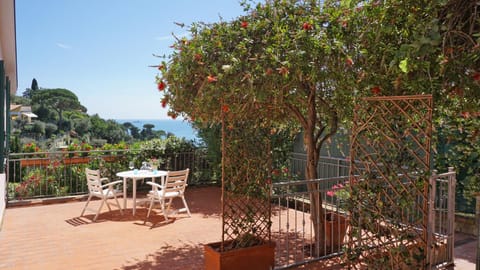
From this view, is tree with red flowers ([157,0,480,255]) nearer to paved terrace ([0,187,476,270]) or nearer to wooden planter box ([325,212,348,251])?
wooden planter box ([325,212,348,251])

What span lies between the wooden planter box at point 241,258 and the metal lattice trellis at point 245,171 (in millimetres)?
138

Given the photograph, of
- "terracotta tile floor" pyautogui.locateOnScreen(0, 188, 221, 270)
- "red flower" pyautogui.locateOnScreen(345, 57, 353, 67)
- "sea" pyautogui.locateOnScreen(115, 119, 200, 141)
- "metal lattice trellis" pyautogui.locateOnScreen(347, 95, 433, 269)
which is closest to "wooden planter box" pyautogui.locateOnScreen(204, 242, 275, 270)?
"terracotta tile floor" pyautogui.locateOnScreen(0, 188, 221, 270)

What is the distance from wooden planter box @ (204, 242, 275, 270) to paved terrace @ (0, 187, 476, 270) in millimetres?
614

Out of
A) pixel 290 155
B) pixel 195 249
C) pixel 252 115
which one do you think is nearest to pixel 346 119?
pixel 252 115

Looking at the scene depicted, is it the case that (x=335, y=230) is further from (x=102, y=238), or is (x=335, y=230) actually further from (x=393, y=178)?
(x=102, y=238)

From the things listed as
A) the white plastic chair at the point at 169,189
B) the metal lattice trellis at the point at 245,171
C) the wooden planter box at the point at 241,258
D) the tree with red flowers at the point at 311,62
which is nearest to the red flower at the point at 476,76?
the tree with red flowers at the point at 311,62

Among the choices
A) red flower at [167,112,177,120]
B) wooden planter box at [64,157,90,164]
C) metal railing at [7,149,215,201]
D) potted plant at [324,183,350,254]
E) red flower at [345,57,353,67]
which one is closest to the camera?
red flower at [345,57,353,67]

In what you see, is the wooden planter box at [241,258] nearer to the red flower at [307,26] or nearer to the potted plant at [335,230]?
the potted plant at [335,230]

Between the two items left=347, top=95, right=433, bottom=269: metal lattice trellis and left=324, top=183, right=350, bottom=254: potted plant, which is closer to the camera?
left=347, top=95, right=433, bottom=269: metal lattice trellis

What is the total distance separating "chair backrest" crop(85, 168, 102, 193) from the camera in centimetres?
693

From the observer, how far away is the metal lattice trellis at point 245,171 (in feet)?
14.1

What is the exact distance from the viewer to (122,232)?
20.2 ft

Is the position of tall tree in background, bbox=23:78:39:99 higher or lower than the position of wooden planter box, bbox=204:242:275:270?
higher

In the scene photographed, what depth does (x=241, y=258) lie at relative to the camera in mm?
4168
